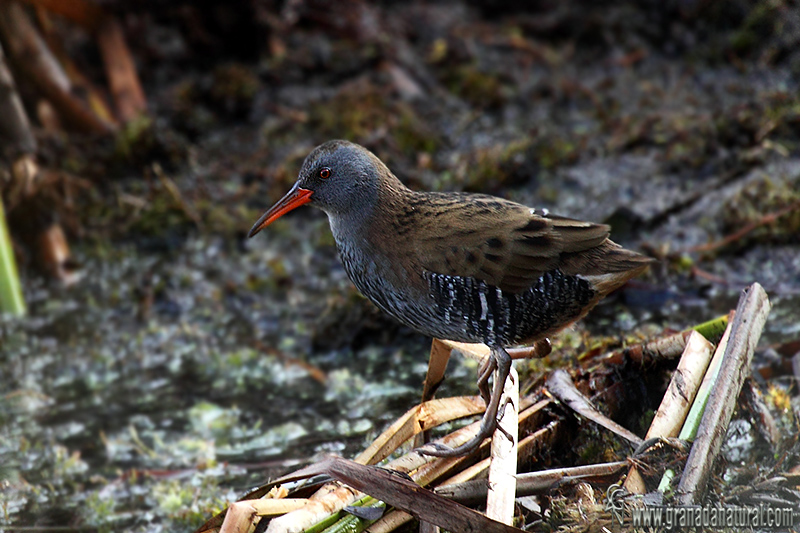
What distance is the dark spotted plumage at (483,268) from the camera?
9.04 ft

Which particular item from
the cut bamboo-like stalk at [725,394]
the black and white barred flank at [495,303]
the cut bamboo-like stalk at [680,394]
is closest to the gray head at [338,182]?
the black and white barred flank at [495,303]

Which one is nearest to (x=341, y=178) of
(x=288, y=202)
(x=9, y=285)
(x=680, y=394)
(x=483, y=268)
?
(x=288, y=202)

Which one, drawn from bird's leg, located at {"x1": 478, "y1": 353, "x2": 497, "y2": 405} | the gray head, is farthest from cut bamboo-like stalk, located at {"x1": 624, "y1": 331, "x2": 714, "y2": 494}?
A: the gray head

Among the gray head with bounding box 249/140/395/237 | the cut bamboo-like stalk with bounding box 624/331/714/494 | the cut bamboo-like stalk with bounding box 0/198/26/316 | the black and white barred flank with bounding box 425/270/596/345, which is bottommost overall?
the cut bamboo-like stalk with bounding box 624/331/714/494

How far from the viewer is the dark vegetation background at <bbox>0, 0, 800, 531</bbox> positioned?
12.7ft

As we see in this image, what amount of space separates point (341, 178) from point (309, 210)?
8.26ft

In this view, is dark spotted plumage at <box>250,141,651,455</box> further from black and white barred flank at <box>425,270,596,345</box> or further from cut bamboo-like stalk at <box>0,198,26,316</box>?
cut bamboo-like stalk at <box>0,198,26,316</box>

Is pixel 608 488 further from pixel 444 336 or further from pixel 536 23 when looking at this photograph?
pixel 536 23

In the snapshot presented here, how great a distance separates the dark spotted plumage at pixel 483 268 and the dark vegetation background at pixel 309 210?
52 centimetres

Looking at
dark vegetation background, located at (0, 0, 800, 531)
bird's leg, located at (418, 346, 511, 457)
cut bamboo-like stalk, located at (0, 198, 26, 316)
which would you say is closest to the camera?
bird's leg, located at (418, 346, 511, 457)

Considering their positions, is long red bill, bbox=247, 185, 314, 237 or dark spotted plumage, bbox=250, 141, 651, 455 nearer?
dark spotted plumage, bbox=250, 141, 651, 455

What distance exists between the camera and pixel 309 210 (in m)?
5.57

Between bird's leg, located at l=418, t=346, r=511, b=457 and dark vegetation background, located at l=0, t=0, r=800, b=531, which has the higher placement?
dark vegetation background, located at l=0, t=0, r=800, b=531

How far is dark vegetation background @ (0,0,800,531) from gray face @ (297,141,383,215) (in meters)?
1.05
